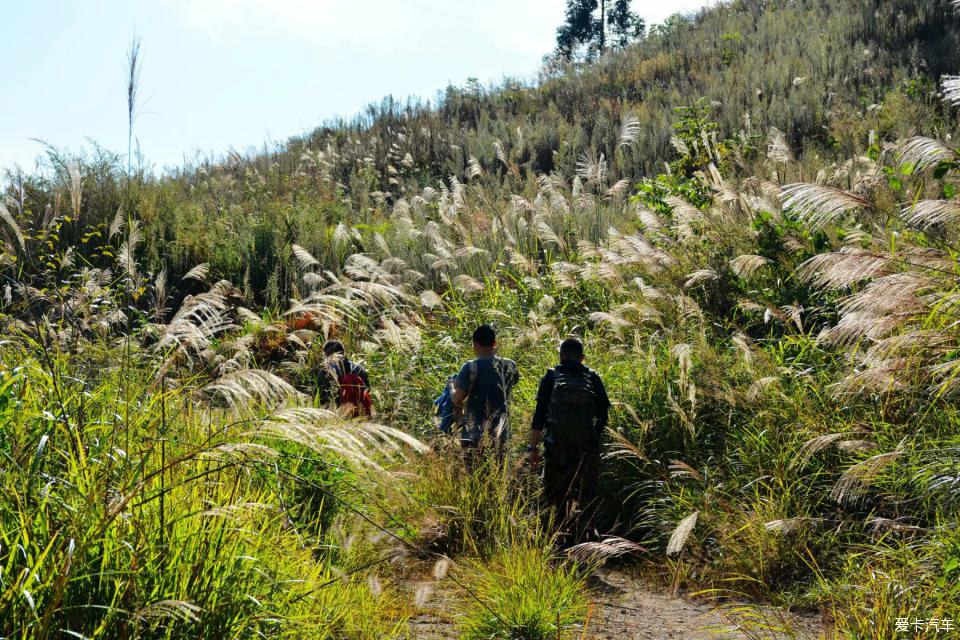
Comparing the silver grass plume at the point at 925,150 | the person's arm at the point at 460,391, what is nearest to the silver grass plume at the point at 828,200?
the silver grass plume at the point at 925,150

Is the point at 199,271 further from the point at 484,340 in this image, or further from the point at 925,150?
the point at 925,150

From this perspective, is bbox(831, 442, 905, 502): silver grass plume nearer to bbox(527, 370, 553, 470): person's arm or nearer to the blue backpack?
bbox(527, 370, 553, 470): person's arm

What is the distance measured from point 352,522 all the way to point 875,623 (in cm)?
312

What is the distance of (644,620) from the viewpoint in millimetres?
4629

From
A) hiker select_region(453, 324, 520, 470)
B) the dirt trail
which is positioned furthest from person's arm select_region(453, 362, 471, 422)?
the dirt trail

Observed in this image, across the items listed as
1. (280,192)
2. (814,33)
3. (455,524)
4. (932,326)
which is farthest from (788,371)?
(814,33)

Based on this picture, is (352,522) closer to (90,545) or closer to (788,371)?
(90,545)

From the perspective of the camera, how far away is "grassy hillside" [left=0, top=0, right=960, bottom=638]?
2822 millimetres

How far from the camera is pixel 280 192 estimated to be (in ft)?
57.0

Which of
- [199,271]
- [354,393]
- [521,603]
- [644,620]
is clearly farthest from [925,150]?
[199,271]

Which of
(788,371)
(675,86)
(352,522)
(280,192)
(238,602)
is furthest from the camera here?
(675,86)

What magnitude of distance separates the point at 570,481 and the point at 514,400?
1.43m

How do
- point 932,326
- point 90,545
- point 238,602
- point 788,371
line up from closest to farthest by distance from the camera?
point 90,545 < point 238,602 < point 932,326 < point 788,371

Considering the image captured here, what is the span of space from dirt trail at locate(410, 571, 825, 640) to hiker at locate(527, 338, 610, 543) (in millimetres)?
882
